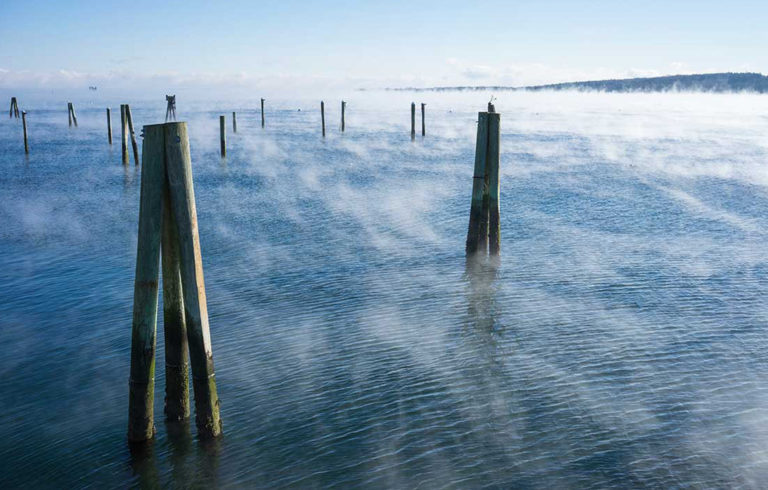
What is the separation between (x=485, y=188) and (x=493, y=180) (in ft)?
0.73

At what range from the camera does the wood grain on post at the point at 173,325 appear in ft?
19.2

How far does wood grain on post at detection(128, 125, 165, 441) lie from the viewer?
560 cm

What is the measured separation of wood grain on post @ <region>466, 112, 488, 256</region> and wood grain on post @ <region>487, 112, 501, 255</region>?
0.09 metres

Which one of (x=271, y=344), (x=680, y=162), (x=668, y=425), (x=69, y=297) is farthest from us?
(x=680, y=162)

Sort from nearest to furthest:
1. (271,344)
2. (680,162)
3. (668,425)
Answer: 1. (668,425)
2. (271,344)
3. (680,162)

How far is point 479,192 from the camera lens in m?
12.0

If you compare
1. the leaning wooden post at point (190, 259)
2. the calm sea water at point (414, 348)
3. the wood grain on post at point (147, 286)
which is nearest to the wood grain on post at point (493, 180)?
the calm sea water at point (414, 348)

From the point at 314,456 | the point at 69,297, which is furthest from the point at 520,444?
the point at 69,297

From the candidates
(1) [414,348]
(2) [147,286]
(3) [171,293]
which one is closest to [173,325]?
(3) [171,293]

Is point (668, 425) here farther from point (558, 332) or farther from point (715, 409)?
point (558, 332)

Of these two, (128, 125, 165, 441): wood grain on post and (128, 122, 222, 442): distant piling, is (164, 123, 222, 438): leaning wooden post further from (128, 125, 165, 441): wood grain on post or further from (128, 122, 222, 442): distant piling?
(128, 125, 165, 441): wood grain on post

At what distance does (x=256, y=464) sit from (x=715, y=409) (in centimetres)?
459

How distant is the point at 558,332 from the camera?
8953 mm

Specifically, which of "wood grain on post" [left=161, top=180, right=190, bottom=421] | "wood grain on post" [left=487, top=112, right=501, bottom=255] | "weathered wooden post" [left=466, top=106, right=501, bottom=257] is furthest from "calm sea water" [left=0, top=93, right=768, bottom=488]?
"weathered wooden post" [left=466, top=106, right=501, bottom=257]
